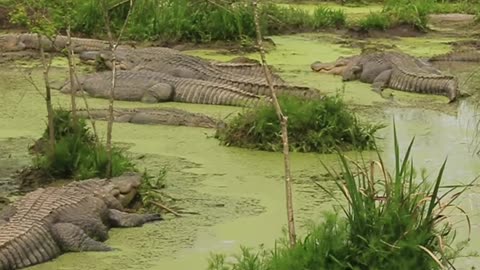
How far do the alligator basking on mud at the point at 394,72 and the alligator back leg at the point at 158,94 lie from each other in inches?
81.9

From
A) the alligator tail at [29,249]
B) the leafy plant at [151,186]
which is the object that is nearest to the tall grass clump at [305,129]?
the leafy plant at [151,186]

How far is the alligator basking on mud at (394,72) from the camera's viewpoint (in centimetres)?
1070

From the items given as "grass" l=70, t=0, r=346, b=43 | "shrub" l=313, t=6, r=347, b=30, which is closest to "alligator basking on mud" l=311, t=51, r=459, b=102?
"grass" l=70, t=0, r=346, b=43

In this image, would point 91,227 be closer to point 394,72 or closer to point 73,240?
point 73,240

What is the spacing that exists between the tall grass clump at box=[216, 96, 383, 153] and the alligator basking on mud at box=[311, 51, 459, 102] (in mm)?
2454

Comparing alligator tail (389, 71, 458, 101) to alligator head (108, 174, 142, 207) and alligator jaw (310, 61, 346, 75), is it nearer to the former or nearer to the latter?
alligator jaw (310, 61, 346, 75)

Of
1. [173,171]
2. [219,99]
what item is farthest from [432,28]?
[173,171]

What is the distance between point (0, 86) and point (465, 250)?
593 cm

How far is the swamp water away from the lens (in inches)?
225

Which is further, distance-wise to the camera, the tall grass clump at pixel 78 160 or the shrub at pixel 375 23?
the shrub at pixel 375 23

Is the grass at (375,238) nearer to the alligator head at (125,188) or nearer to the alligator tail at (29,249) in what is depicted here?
the alligator tail at (29,249)

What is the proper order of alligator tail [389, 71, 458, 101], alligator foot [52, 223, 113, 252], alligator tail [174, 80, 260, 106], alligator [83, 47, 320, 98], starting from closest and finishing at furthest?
alligator foot [52, 223, 113, 252] → alligator tail [174, 80, 260, 106] → alligator [83, 47, 320, 98] → alligator tail [389, 71, 458, 101]

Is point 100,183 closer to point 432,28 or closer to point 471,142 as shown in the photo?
point 471,142

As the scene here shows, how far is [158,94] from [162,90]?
0.06 m
